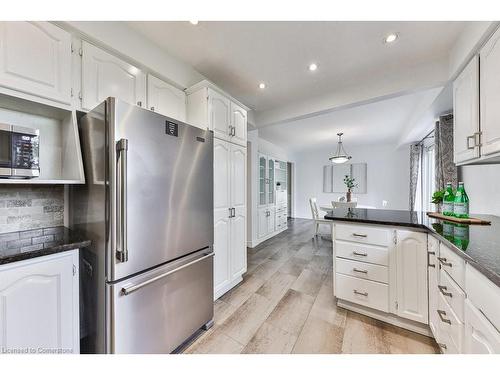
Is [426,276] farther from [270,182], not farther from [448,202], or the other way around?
[270,182]

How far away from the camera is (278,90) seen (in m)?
2.67

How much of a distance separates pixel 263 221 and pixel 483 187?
329 centimetres

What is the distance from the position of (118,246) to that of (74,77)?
119cm

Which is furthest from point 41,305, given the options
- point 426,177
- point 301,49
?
point 426,177

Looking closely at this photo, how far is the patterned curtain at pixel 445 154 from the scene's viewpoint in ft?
8.73

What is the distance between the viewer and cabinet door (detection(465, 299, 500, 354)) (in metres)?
0.72

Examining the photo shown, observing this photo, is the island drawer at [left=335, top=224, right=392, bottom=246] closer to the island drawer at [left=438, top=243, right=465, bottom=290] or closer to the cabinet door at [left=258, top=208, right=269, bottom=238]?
the island drawer at [left=438, top=243, right=465, bottom=290]

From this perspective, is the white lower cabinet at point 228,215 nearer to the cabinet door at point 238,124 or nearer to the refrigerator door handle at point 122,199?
the cabinet door at point 238,124

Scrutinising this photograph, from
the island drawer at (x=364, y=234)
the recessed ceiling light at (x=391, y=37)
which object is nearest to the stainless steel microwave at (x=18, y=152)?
the island drawer at (x=364, y=234)

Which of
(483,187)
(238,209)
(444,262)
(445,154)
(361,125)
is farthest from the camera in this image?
(361,125)

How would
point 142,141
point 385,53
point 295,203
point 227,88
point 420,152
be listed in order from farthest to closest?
point 295,203
point 420,152
point 227,88
point 385,53
point 142,141

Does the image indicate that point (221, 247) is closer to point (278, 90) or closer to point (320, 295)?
point (320, 295)

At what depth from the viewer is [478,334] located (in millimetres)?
830
